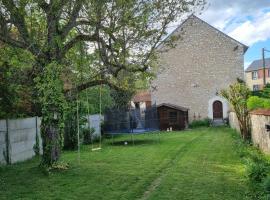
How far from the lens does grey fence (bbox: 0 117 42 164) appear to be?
15.3 metres

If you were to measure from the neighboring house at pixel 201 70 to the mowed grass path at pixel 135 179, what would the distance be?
2685cm

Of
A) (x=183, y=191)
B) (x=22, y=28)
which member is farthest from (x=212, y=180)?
(x=22, y=28)

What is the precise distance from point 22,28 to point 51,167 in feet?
13.0

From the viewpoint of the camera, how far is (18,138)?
16.5 meters

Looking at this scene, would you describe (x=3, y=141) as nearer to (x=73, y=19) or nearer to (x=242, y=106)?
(x=73, y=19)

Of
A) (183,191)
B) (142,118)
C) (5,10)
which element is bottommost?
(183,191)

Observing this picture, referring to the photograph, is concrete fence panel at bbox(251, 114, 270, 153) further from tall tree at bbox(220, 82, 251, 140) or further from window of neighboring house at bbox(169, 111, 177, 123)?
window of neighboring house at bbox(169, 111, 177, 123)

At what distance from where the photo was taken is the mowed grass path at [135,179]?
32.2 feet

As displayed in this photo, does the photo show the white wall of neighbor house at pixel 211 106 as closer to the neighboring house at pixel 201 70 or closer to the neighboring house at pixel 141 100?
the neighboring house at pixel 201 70

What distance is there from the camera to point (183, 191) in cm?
1008

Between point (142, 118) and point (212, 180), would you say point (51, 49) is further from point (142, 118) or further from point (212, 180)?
point (142, 118)

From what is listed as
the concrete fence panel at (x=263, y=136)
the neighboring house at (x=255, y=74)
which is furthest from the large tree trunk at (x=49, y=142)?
the neighboring house at (x=255, y=74)

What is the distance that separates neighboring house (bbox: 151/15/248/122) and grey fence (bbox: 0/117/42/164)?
26.0 metres

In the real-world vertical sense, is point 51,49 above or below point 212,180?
above
